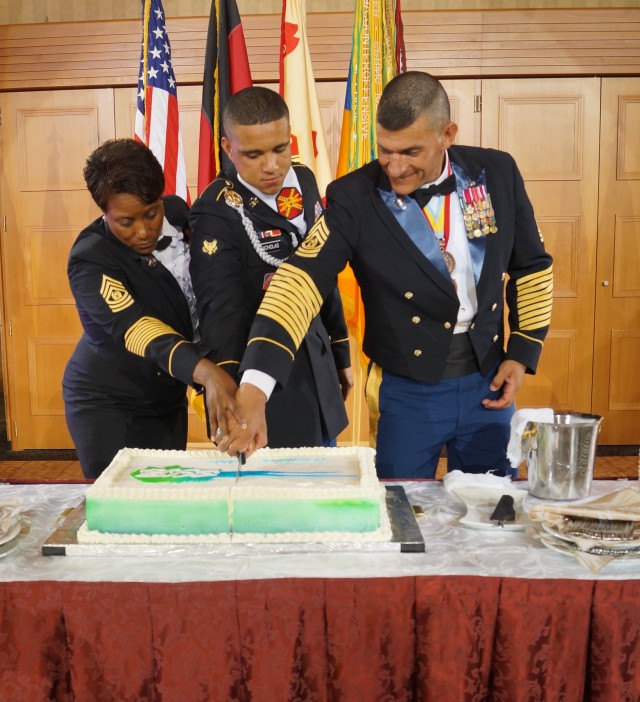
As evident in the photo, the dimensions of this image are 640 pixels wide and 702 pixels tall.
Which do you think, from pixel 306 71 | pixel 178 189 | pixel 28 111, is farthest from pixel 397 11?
pixel 28 111

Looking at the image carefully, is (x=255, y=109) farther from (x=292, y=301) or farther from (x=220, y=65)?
(x=220, y=65)

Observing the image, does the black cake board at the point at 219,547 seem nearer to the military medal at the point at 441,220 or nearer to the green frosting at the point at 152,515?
the green frosting at the point at 152,515

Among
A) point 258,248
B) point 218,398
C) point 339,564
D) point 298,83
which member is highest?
point 298,83

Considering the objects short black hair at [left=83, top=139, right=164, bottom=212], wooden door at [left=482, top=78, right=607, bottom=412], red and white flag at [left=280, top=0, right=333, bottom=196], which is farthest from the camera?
wooden door at [left=482, top=78, right=607, bottom=412]

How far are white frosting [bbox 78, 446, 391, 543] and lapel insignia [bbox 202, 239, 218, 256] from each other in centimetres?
58

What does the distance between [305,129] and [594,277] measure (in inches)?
88.8

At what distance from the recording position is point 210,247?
2107 mm

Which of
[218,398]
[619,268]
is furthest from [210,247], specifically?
[619,268]

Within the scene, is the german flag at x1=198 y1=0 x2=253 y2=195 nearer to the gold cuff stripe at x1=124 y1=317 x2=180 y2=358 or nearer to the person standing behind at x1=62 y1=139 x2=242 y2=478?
the person standing behind at x1=62 y1=139 x2=242 y2=478

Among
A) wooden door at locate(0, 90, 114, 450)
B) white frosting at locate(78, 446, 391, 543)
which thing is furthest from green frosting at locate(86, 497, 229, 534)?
wooden door at locate(0, 90, 114, 450)

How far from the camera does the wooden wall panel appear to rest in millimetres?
4715

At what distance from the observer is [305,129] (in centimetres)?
374

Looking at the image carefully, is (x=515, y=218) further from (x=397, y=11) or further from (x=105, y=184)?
(x=397, y=11)

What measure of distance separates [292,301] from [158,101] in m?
1.98
